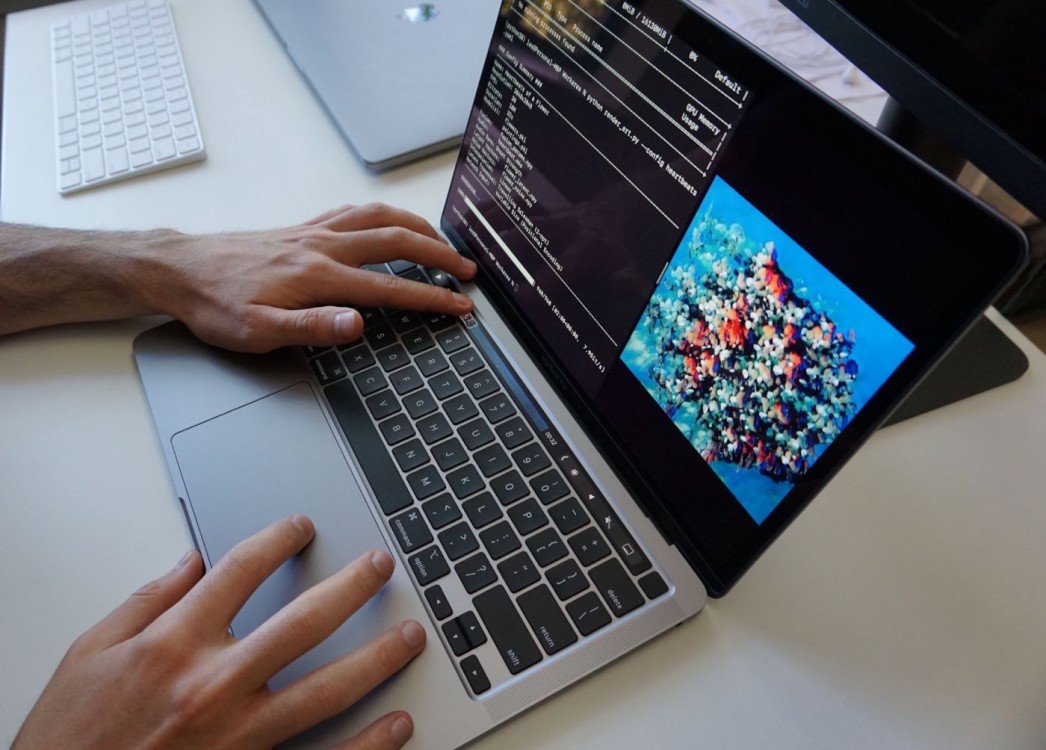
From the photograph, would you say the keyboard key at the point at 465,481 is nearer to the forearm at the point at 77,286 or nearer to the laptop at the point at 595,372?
the laptop at the point at 595,372

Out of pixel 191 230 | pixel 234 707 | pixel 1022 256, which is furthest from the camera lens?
pixel 191 230

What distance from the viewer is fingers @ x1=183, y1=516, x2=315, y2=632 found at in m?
0.46

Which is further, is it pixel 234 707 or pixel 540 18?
pixel 540 18

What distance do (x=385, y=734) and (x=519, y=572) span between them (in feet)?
0.42

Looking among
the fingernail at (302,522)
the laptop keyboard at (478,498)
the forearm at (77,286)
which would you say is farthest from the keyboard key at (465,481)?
the forearm at (77,286)

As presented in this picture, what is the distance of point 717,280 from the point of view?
0.45 m

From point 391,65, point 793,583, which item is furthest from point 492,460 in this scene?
point 391,65

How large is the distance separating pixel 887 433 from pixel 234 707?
0.51 m

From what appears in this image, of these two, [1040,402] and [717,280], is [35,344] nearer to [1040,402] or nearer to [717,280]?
[717,280]

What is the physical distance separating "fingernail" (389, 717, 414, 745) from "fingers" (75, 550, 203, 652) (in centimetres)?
17

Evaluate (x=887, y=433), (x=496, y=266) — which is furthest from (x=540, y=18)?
(x=887, y=433)

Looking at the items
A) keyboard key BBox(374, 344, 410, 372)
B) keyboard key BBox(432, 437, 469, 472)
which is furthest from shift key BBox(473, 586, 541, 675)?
keyboard key BBox(374, 344, 410, 372)

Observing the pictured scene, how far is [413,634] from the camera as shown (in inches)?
17.8

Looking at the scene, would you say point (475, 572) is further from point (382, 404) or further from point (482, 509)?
point (382, 404)
